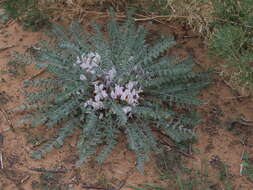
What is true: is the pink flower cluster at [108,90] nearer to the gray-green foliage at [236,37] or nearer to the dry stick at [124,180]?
the dry stick at [124,180]

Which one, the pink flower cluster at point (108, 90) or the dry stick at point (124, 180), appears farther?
the pink flower cluster at point (108, 90)

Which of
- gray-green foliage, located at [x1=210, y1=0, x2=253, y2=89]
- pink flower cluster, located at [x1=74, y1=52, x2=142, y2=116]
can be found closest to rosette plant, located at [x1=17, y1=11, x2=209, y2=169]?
pink flower cluster, located at [x1=74, y1=52, x2=142, y2=116]

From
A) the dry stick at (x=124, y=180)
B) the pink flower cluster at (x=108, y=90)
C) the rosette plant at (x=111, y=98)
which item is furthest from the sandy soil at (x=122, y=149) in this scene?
the pink flower cluster at (x=108, y=90)

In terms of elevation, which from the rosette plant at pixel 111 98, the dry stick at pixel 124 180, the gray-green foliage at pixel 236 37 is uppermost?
the gray-green foliage at pixel 236 37

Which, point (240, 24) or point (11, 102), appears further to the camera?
point (11, 102)

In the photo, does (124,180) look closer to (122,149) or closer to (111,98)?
(122,149)

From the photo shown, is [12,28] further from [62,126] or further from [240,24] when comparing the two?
[240,24]

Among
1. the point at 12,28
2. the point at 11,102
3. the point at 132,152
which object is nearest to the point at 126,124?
the point at 132,152

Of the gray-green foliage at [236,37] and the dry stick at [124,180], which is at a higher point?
the gray-green foliage at [236,37]
